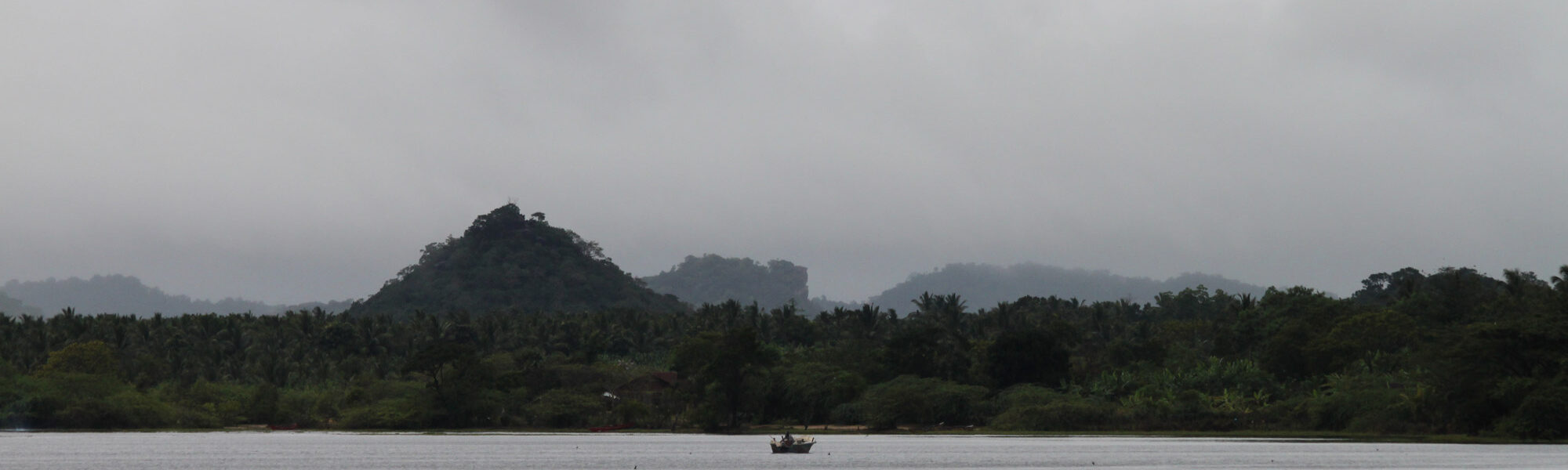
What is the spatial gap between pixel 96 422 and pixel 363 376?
2209 cm

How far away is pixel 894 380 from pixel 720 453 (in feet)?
127

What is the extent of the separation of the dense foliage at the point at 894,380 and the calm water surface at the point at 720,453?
8.97 meters

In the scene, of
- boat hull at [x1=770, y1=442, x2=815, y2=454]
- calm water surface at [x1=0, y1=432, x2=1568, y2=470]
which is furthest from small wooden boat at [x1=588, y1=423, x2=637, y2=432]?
boat hull at [x1=770, y1=442, x2=815, y2=454]

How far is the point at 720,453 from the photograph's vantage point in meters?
77.3

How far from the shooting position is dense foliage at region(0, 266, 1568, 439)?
9944cm

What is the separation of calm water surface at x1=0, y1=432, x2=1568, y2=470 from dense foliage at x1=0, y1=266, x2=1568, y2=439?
8966 millimetres

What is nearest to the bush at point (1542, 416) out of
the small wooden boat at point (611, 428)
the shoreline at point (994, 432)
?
the shoreline at point (994, 432)

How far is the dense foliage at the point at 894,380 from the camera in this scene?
99438mm

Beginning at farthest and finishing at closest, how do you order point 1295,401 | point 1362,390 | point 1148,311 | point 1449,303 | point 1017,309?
point 1148,311 → point 1017,309 → point 1449,303 → point 1295,401 → point 1362,390

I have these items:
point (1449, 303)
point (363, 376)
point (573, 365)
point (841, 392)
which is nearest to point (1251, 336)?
point (1449, 303)

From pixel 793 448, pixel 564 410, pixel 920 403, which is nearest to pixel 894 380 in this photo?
pixel 920 403

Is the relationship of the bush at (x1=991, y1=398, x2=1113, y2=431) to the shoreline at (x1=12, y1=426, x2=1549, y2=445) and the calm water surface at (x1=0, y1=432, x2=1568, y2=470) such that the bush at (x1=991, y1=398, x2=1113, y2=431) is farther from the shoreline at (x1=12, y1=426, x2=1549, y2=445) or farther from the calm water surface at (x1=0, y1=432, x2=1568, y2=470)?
the calm water surface at (x1=0, y1=432, x2=1568, y2=470)

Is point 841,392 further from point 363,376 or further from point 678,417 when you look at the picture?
point 363,376

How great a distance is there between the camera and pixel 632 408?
119 meters
